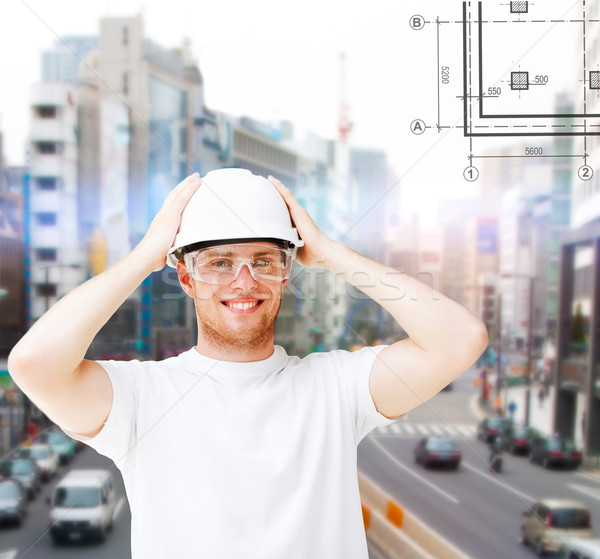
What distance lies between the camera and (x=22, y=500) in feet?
19.1

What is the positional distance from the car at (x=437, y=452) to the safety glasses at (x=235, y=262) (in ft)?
22.1

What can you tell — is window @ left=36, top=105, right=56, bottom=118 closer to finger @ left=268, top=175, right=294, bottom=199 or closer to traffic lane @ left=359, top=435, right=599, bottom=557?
traffic lane @ left=359, top=435, right=599, bottom=557

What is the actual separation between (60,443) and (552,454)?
21.8 feet

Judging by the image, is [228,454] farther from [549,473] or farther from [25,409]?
[25,409]

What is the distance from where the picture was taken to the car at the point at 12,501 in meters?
5.45

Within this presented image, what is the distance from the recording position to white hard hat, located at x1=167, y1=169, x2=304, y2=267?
958mm

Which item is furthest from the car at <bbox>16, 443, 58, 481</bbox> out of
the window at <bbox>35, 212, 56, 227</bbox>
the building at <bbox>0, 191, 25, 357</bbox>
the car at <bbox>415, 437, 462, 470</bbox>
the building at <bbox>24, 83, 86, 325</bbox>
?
the car at <bbox>415, 437, 462, 470</bbox>

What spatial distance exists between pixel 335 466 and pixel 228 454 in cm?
18

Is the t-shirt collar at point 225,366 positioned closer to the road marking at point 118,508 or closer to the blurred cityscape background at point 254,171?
the blurred cityscape background at point 254,171

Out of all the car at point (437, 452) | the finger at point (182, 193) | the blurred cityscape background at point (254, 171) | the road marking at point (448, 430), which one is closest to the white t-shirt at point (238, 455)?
the finger at point (182, 193)

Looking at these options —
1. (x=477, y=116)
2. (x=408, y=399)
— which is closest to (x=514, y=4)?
(x=477, y=116)

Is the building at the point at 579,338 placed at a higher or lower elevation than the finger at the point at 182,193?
lower

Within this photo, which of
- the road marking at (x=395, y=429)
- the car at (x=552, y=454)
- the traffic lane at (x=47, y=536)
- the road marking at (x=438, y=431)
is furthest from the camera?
the road marking at (x=395, y=429)

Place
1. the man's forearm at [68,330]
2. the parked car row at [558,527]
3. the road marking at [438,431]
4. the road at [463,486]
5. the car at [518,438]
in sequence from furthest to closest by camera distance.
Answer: the car at [518,438], the road marking at [438,431], the road at [463,486], the parked car row at [558,527], the man's forearm at [68,330]
